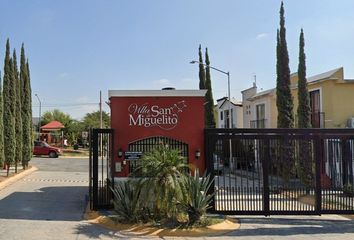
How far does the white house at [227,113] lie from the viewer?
158ft

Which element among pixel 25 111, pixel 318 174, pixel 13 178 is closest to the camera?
pixel 318 174

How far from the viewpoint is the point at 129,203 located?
38.9 feet

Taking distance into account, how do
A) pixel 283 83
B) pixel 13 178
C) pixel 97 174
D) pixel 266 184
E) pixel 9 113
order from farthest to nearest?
pixel 283 83, pixel 9 113, pixel 13 178, pixel 97 174, pixel 266 184

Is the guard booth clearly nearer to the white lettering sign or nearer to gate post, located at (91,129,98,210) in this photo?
the white lettering sign

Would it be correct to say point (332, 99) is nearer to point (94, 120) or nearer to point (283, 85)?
point (283, 85)

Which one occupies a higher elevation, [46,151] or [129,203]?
[46,151]

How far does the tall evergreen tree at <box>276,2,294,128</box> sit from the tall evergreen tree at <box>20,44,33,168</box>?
49.7 feet

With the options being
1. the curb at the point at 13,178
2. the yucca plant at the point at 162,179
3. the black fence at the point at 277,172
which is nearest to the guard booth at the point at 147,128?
the black fence at the point at 277,172

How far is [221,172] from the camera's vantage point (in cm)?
1475

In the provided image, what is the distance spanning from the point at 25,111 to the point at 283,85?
15.5m

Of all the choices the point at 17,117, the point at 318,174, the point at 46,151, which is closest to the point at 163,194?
the point at 318,174

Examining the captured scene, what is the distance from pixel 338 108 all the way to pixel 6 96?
18232mm

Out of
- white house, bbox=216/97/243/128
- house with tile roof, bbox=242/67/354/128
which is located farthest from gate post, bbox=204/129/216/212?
white house, bbox=216/97/243/128

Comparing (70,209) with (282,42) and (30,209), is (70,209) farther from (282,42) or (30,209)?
(282,42)
